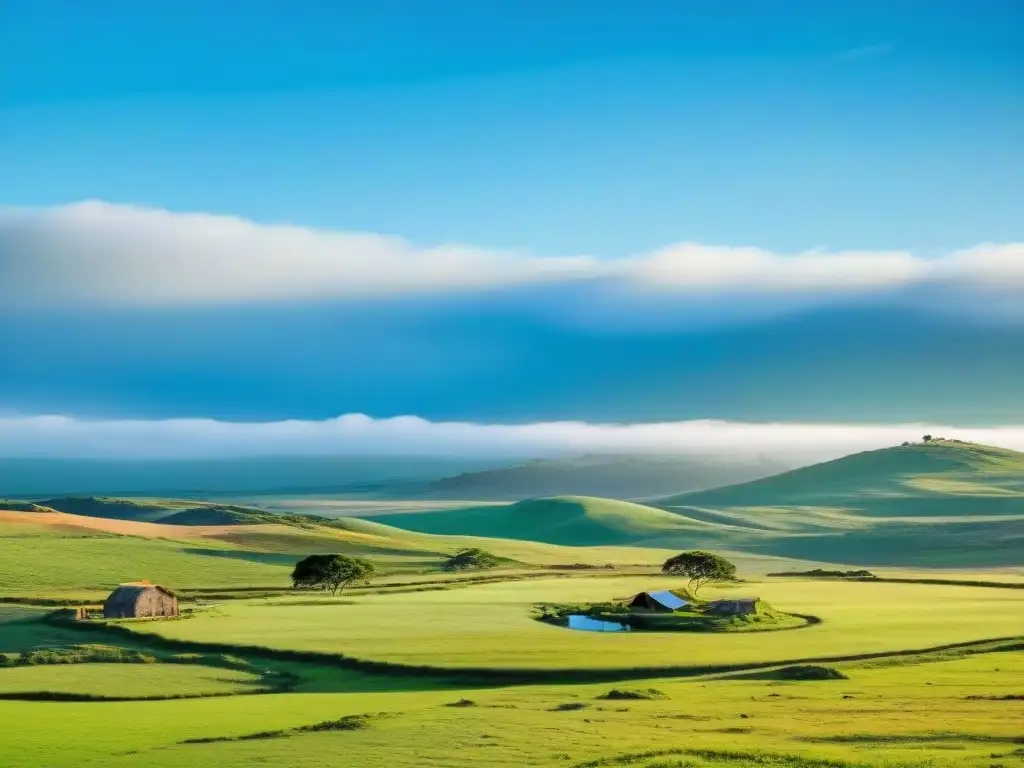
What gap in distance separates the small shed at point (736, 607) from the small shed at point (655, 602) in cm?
364

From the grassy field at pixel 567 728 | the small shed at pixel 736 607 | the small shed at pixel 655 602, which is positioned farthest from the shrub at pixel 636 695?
the small shed at pixel 655 602

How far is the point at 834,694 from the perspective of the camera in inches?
2210

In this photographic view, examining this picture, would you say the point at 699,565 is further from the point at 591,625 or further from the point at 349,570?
the point at 349,570

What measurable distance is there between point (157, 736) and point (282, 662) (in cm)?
2140

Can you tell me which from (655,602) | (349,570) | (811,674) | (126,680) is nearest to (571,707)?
(811,674)

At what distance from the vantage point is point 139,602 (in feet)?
291

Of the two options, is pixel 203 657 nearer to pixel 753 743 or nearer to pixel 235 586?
pixel 753 743

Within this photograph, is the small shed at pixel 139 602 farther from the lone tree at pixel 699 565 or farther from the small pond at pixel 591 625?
the lone tree at pixel 699 565

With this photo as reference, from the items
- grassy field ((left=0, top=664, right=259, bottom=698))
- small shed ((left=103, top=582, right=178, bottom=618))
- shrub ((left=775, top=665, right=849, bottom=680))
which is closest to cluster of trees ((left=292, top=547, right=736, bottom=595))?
small shed ((left=103, top=582, right=178, bottom=618))

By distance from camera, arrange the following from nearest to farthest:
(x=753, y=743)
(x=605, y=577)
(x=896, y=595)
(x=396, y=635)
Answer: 1. (x=753, y=743)
2. (x=396, y=635)
3. (x=896, y=595)
4. (x=605, y=577)

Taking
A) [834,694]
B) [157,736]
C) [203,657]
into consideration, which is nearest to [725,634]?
[834,694]

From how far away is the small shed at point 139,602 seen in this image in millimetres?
88688

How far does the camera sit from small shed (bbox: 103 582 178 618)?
3492 inches

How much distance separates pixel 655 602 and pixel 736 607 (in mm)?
7031
